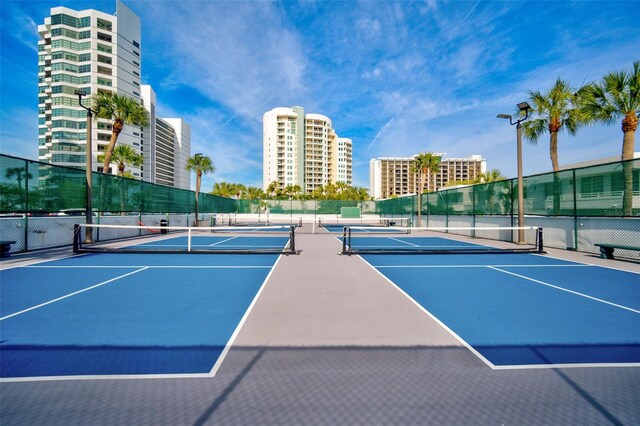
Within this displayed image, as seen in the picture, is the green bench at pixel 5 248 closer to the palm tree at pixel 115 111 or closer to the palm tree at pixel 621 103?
the palm tree at pixel 115 111

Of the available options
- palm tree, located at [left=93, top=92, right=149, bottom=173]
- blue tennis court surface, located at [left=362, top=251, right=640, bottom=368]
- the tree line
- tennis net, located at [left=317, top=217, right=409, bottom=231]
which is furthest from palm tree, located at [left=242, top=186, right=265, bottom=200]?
blue tennis court surface, located at [left=362, top=251, right=640, bottom=368]

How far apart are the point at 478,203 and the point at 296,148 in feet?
374

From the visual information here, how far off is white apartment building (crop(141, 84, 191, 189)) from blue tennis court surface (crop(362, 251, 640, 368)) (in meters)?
110

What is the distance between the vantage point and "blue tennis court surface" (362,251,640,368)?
366cm

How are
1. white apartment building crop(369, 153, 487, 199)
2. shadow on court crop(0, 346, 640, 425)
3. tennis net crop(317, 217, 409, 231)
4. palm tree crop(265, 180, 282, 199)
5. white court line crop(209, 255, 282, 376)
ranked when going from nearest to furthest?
1. shadow on court crop(0, 346, 640, 425)
2. white court line crop(209, 255, 282, 376)
3. tennis net crop(317, 217, 409, 231)
4. palm tree crop(265, 180, 282, 199)
5. white apartment building crop(369, 153, 487, 199)

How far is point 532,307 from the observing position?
17.6ft

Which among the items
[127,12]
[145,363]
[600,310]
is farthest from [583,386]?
[127,12]

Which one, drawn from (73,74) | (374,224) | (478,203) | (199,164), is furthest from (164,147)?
(478,203)

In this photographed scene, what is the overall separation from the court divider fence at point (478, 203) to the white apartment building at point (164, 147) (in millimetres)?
93375

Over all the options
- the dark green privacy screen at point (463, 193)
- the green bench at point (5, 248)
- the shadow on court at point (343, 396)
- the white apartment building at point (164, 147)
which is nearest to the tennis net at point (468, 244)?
the dark green privacy screen at point (463, 193)

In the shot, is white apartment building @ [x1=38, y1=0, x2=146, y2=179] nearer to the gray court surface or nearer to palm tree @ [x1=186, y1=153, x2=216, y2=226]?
palm tree @ [x1=186, y1=153, x2=216, y2=226]

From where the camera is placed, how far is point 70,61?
69438mm

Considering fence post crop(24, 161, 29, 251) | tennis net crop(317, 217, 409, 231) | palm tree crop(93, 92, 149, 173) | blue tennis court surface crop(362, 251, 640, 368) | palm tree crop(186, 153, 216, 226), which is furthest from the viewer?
palm tree crop(186, 153, 216, 226)

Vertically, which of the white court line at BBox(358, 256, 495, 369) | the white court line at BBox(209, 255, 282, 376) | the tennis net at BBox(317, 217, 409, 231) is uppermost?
the tennis net at BBox(317, 217, 409, 231)
